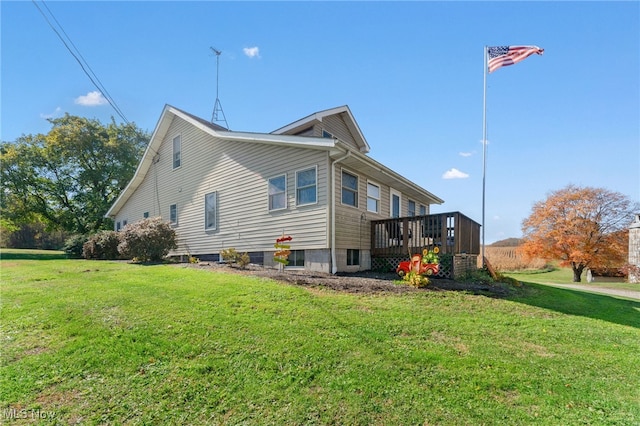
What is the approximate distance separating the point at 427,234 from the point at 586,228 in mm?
17703

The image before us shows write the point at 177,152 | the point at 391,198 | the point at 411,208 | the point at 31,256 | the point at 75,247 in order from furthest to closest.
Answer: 1. the point at 31,256
2. the point at 75,247
3. the point at 177,152
4. the point at 411,208
5. the point at 391,198

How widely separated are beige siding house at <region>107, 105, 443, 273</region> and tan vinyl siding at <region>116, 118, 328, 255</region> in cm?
4

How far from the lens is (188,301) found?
5812 mm

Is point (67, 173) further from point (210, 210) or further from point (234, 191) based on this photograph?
point (234, 191)

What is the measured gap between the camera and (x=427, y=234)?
9.80 meters

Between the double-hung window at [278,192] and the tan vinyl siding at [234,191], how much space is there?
7.0 inches

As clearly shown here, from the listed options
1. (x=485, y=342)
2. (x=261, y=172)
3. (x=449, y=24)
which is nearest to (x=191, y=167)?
(x=261, y=172)

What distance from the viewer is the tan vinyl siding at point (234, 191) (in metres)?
10.4

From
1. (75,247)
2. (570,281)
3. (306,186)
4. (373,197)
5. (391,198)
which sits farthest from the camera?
(570,281)

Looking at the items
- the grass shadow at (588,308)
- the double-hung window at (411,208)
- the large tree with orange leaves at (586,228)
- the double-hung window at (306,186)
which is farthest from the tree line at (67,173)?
the large tree with orange leaves at (586,228)

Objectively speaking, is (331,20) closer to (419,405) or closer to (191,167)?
(191,167)

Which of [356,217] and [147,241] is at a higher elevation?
[356,217]

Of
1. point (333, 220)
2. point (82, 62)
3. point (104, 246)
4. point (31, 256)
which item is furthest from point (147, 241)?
point (31, 256)

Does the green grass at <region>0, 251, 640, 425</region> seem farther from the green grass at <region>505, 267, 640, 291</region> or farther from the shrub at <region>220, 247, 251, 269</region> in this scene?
the green grass at <region>505, 267, 640, 291</region>
